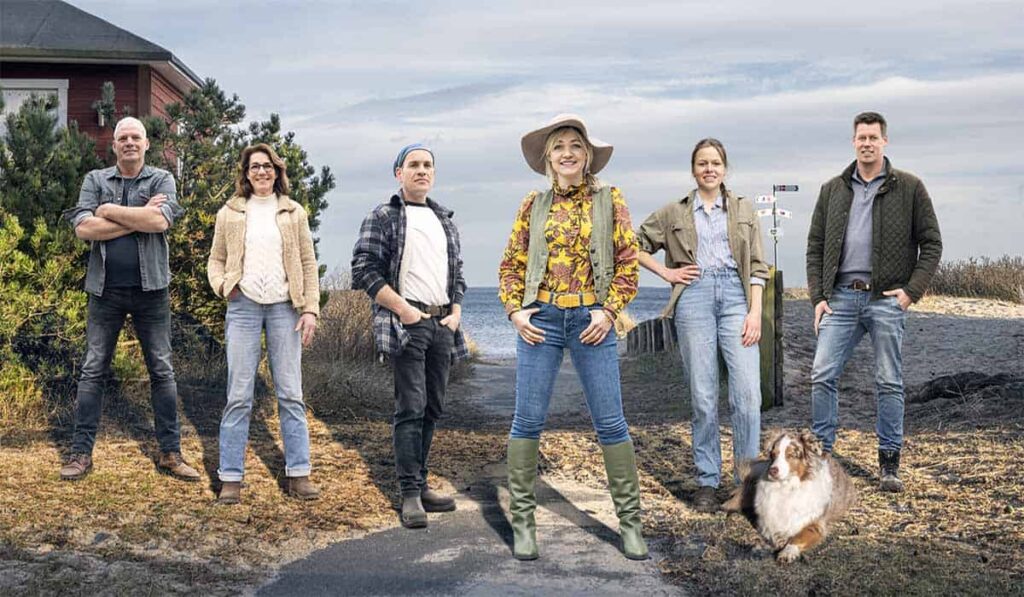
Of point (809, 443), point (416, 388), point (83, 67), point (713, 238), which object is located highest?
point (83, 67)

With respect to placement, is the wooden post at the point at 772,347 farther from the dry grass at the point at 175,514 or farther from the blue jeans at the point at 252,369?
the blue jeans at the point at 252,369

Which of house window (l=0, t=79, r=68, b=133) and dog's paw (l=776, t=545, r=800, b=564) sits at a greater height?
house window (l=0, t=79, r=68, b=133)

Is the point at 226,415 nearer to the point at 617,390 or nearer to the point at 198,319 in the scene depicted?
the point at 617,390

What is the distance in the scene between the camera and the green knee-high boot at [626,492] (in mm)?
5195

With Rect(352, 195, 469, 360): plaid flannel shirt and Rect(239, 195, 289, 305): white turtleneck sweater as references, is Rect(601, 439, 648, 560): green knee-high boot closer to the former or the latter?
Rect(352, 195, 469, 360): plaid flannel shirt

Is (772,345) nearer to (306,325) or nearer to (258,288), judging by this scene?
(306,325)

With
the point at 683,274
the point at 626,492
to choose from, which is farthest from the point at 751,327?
the point at 626,492

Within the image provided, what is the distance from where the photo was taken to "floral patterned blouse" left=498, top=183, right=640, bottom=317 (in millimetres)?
5016

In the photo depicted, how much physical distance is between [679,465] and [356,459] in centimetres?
242

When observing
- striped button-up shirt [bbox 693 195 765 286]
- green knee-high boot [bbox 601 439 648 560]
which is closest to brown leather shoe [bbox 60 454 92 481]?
green knee-high boot [bbox 601 439 648 560]

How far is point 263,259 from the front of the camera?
624 cm

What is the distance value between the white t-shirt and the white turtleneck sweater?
0.91 meters

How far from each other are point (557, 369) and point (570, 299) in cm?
35

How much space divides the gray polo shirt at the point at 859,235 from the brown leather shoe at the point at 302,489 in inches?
142
